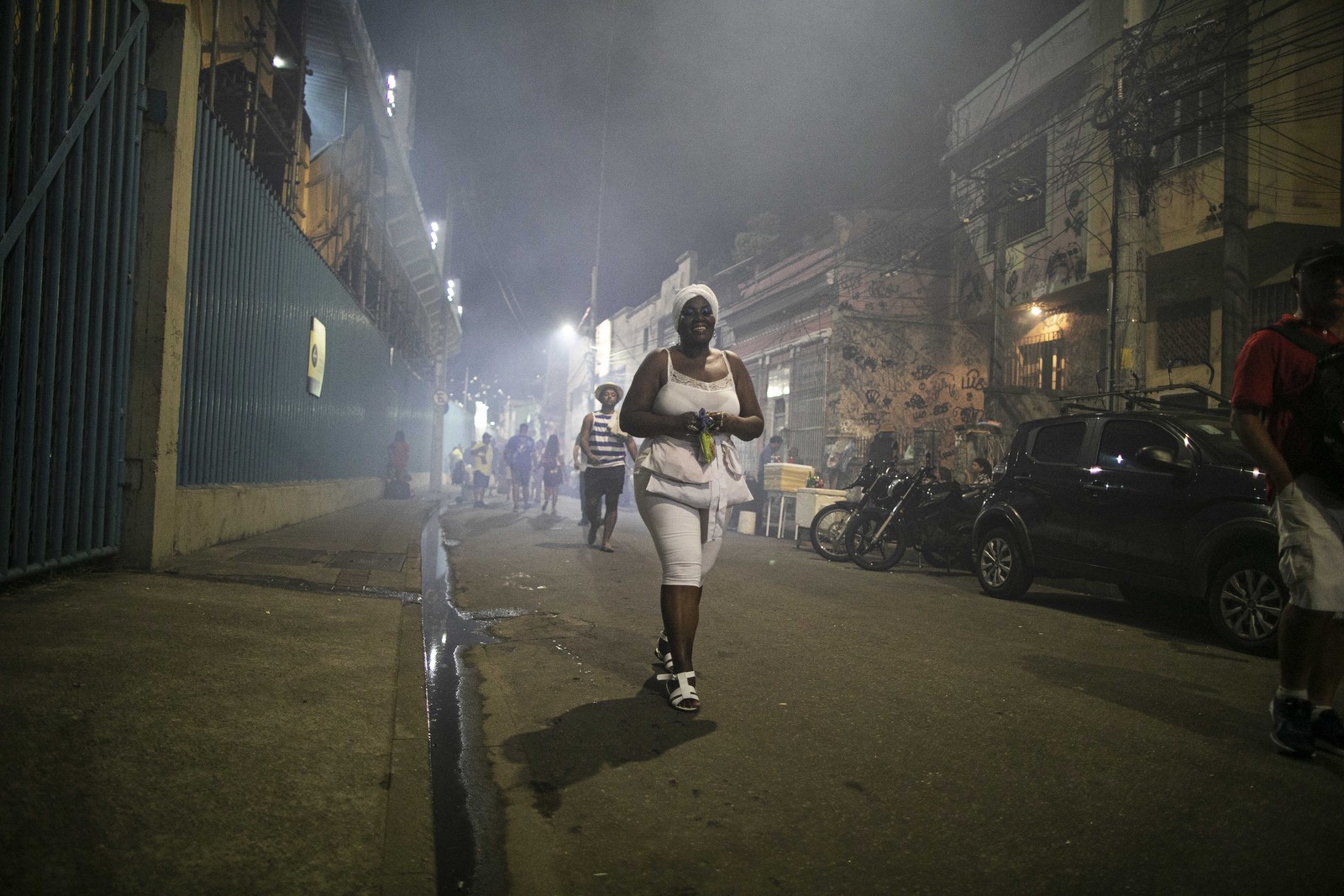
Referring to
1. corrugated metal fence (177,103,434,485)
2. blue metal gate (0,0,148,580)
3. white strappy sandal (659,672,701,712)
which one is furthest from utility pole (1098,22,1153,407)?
blue metal gate (0,0,148,580)

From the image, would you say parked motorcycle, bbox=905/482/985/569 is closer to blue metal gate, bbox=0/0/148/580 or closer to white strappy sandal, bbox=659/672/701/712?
white strappy sandal, bbox=659/672/701/712

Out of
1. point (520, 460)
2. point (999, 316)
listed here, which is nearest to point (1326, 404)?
point (520, 460)

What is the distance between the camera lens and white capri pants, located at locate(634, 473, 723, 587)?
375cm

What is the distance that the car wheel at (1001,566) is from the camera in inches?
304

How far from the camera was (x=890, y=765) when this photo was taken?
10.1 ft

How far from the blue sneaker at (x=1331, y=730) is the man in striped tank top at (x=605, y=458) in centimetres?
736

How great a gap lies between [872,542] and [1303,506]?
7.02m

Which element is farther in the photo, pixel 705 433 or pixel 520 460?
pixel 520 460

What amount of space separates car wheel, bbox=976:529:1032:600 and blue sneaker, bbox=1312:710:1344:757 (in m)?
4.36

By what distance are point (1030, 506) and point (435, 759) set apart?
6145 mm

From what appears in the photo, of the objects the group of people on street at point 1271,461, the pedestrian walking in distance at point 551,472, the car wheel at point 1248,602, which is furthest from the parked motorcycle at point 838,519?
the pedestrian walking in distance at point 551,472

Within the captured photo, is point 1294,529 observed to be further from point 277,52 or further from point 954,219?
point 954,219

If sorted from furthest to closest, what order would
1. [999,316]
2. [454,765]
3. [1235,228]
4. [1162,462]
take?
[999,316] → [1235,228] → [1162,462] → [454,765]

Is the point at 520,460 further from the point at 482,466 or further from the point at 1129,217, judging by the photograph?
the point at 1129,217
